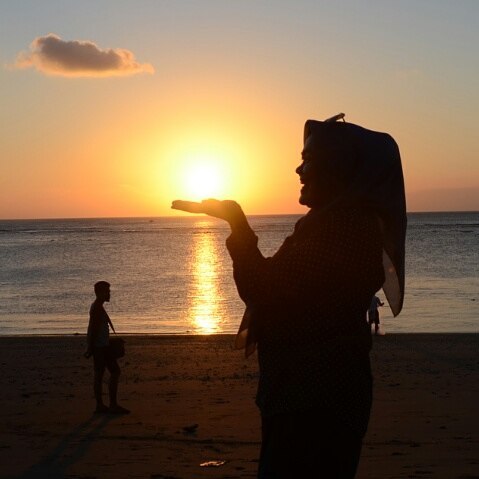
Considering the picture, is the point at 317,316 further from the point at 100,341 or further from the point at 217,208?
the point at 100,341

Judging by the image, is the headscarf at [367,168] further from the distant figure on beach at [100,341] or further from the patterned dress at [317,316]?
the distant figure on beach at [100,341]

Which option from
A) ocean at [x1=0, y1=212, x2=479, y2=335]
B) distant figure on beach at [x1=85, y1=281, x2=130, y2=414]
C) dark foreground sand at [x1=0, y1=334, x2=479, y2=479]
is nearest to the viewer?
dark foreground sand at [x1=0, y1=334, x2=479, y2=479]

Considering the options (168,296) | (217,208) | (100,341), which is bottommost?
(168,296)

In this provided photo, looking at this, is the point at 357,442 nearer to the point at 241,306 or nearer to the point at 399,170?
the point at 399,170

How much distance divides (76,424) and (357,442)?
284 inches

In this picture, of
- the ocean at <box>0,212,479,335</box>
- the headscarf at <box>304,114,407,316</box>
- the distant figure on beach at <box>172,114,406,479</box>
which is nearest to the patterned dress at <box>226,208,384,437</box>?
the distant figure on beach at <box>172,114,406,479</box>

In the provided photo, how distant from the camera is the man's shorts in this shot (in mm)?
10156

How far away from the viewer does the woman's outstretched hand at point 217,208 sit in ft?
→ 8.50

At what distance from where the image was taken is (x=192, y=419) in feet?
30.8

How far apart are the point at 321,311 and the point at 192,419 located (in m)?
7.16

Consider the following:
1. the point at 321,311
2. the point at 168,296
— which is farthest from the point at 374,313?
the point at 168,296

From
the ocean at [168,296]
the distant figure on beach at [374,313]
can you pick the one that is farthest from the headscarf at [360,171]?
the ocean at [168,296]

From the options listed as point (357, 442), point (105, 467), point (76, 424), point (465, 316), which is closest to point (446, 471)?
point (105, 467)

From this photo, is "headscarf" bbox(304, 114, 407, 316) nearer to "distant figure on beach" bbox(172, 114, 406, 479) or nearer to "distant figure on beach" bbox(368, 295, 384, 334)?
"distant figure on beach" bbox(172, 114, 406, 479)
